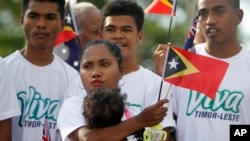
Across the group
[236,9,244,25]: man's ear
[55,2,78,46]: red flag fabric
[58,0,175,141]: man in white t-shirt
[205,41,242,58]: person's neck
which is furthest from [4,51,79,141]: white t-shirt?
[236,9,244,25]: man's ear

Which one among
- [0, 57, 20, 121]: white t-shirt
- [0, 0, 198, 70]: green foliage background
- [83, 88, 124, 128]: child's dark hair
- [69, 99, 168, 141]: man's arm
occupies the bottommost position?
[69, 99, 168, 141]: man's arm

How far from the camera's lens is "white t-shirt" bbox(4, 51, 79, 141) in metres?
10.4

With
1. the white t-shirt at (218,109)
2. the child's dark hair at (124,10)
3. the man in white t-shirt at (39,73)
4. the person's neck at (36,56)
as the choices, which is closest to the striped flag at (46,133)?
the man in white t-shirt at (39,73)

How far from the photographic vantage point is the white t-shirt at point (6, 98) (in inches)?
400

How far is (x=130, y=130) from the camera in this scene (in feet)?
29.7

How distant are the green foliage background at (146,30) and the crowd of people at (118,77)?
13576 mm

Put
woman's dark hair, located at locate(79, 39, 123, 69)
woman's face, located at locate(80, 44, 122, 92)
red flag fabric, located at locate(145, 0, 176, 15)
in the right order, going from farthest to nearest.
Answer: red flag fabric, located at locate(145, 0, 176, 15) < woman's dark hair, located at locate(79, 39, 123, 69) < woman's face, located at locate(80, 44, 122, 92)

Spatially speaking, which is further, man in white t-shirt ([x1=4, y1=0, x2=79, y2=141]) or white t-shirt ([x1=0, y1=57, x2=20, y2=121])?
man in white t-shirt ([x1=4, y1=0, x2=79, y2=141])

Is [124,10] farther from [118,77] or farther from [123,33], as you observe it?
[118,77]

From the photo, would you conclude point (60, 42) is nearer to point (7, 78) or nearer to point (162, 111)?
point (7, 78)

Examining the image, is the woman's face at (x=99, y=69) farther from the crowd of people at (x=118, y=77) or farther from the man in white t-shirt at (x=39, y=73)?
the man in white t-shirt at (x=39, y=73)

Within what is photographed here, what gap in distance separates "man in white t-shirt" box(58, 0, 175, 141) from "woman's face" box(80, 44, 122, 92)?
158 mm

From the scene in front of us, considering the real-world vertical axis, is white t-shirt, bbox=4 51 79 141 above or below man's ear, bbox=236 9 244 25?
below

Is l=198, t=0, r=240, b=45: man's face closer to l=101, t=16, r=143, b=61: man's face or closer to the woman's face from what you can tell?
l=101, t=16, r=143, b=61: man's face
